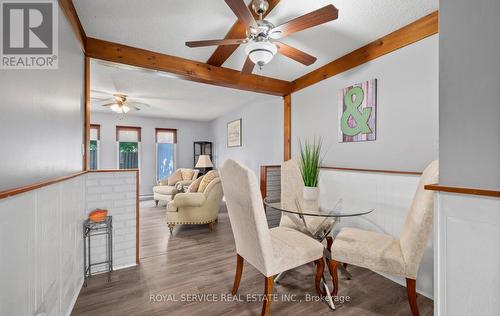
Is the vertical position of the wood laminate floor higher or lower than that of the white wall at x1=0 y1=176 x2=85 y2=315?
lower

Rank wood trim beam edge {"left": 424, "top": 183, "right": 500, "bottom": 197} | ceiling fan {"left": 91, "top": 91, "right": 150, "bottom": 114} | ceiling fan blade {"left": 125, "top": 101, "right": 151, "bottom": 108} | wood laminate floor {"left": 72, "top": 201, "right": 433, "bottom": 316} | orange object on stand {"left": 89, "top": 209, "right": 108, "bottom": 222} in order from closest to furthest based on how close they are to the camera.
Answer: wood trim beam edge {"left": 424, "top": 183, "right": 500, "bottom": 197}
wood laminate floor {"left": 72, "top": 201, "right": 433, "bottom": 316}
orange object on stand {"left": 89, "top": 209, "right": 108, "bottom": 222}
ceiling fan {"left": 91, "top": 91, "right": 150, "bottom": 114}
ceiling fan blade {"left": 125, "top": 101, "right": 151, "bottom": 108}

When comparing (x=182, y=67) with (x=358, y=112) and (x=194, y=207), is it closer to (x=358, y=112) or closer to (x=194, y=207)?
(x=194, y=207)

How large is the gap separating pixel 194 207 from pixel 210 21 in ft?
7.95

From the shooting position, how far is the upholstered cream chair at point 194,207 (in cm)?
317

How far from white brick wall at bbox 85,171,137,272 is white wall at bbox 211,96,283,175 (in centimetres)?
171

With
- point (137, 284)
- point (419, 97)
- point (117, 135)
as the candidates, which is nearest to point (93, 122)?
point (117, 135)

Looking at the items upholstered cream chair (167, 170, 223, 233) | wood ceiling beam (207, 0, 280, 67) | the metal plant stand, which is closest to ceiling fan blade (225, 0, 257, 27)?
wood ceiling beam (207, 0, 280, 67)

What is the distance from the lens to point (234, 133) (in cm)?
554

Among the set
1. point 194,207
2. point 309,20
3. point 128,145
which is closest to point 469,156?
point 309,20

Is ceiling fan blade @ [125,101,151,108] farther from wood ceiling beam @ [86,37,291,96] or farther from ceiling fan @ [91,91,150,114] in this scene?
wood ceiling beam @ [86,37,291,96]

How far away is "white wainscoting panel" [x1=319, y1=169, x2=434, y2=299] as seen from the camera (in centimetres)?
183

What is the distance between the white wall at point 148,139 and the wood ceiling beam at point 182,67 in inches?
161

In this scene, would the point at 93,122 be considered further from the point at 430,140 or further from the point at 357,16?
the point at 430,140
